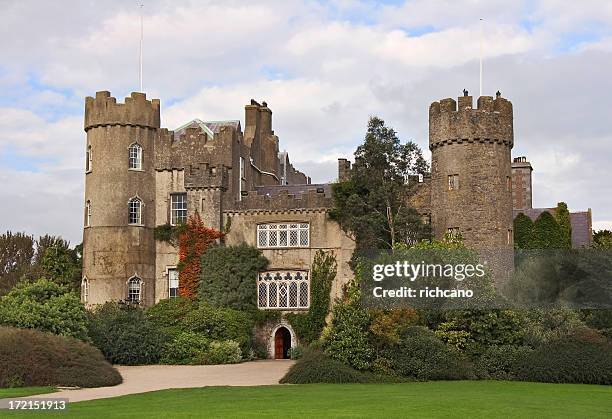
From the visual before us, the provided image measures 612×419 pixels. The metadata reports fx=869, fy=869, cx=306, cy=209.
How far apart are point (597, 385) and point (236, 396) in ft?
39.9

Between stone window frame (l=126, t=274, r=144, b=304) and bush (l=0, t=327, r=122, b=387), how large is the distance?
40.1 feet

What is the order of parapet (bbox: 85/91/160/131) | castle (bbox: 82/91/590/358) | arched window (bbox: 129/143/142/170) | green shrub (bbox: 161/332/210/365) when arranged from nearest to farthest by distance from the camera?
green shrub (bbox: 161/332/210/365)
castle (bbox: 82/91/590/358)
parapet (bbox: 85/91/160/131)
arched window (bbox: 129/143/142/170)

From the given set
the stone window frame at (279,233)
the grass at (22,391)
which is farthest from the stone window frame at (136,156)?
the grass at (22,391)

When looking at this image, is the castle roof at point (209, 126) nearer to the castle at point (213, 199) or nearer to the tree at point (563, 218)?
the castle at point (213, 199)

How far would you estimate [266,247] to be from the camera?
41688 millimetres

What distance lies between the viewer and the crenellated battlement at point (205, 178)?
4178cm

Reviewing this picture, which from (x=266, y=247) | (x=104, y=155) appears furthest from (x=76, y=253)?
(x=266, y=247)

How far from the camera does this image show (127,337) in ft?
117

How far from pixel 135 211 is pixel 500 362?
66.6 feet

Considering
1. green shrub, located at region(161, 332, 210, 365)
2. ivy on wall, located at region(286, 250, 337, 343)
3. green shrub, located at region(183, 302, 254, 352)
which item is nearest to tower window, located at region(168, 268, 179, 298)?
green shrub, located at region(183, 302, 254, 352)

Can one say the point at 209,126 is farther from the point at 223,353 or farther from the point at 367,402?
the point at 367,402

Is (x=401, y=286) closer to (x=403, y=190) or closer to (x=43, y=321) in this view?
(x=403, y=190)

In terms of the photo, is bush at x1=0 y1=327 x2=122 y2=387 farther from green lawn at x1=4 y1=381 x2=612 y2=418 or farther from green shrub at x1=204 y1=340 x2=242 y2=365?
green shrub at x1=204 y1=340 x2=242 y2=365

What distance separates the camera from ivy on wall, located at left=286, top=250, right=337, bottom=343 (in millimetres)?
39844
